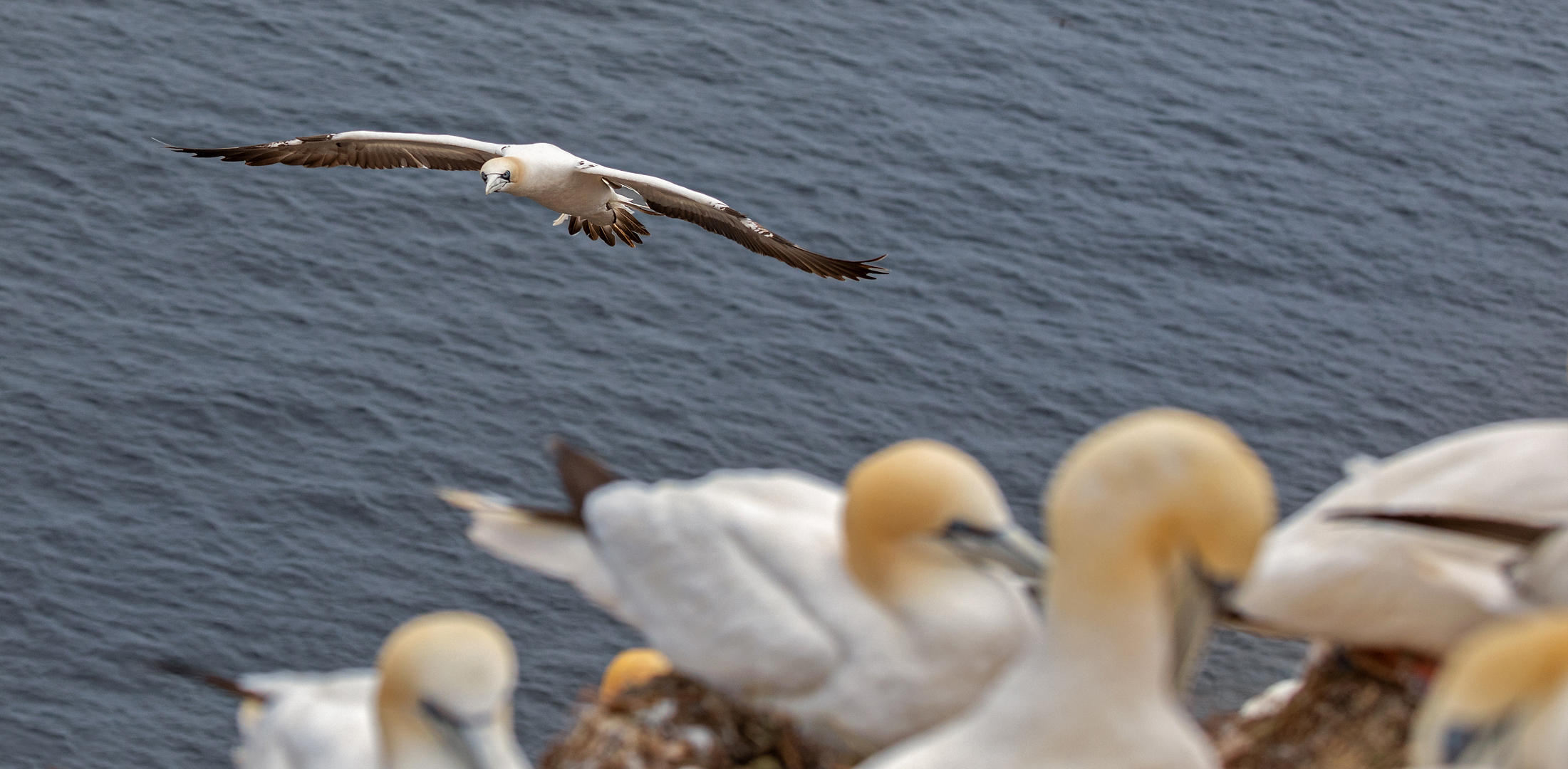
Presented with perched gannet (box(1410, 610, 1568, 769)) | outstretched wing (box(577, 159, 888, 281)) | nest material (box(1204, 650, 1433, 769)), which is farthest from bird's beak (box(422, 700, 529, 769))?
outstretched wing (box(577, 159, 888, 281))

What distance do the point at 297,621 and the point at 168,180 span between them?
9529 millimetres

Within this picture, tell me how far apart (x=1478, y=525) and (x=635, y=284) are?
25022mm

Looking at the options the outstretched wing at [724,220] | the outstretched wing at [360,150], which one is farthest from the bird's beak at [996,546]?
the outstretched wing at [360,150]

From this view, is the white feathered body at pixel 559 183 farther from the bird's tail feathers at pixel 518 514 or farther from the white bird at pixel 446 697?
the white bird at pixel 446 697

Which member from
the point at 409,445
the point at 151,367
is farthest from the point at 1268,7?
the point at 151,367

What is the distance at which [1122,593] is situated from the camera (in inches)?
147

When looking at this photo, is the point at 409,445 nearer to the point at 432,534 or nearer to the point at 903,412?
the point at 432,534

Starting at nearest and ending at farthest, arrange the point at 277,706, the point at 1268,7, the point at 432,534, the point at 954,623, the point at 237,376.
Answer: the point at 954,623
the point at 277,706
the point at 432,534
the point at 237,376
the point at 1268,7

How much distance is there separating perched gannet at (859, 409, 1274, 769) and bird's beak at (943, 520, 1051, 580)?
4.57 ft

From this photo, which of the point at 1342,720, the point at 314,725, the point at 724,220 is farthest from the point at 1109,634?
the point at 724,220

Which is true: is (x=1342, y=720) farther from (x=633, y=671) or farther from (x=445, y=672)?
(x=633, y=671)

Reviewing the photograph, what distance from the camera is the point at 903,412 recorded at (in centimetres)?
2784

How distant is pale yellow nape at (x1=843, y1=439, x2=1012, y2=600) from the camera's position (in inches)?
214

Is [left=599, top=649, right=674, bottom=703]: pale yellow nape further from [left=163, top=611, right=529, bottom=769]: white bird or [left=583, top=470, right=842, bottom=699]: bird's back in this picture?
[left=163, top=611, right=529, bottom=769]: white bird
